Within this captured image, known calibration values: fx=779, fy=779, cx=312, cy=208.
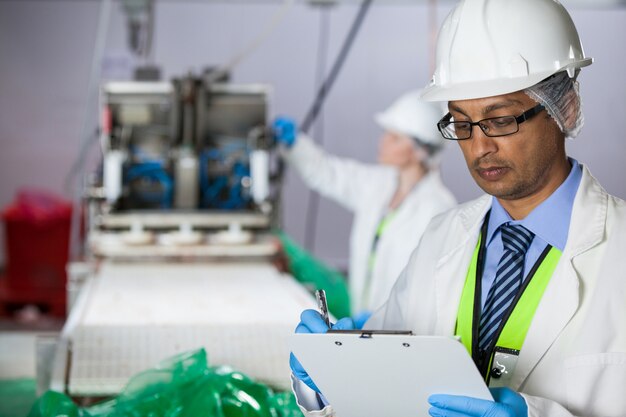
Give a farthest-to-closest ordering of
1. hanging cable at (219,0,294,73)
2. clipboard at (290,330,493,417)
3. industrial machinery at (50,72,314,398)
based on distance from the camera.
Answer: hanging cable at (219,0,294,73)
industrial machinery at (50,72,314,398)
clipboard at (290,330,493,417)

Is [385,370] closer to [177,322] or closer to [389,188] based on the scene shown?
[177,322]

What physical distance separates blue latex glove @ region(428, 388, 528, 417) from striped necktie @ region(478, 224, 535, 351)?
19cm

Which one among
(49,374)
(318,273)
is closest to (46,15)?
(318,273)

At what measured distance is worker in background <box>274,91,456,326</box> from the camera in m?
3.48

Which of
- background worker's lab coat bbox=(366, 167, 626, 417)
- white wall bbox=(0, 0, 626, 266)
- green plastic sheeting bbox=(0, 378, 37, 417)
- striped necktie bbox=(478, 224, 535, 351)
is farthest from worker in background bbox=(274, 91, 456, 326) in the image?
white wall bbox=(0, 0, 626, 266)

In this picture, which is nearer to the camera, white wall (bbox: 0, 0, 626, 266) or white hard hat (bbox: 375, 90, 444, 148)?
white hard hat (bbox: 375, 90, 444, 148)

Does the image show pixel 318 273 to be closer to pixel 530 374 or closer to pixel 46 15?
pixel 530 374

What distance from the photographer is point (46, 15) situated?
19.8ft

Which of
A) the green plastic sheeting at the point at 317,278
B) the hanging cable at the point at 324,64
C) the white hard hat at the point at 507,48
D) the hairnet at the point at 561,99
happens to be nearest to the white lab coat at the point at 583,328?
the hairnet at the point at 561,99

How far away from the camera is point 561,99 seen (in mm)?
1438

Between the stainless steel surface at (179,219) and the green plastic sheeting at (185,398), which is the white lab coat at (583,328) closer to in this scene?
the green plastic sheeting at (185,398)

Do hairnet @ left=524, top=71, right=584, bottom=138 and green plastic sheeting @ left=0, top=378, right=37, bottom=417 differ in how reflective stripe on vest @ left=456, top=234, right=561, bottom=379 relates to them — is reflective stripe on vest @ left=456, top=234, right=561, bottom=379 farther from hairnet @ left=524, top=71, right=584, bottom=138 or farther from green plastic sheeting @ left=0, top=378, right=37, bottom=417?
green plastic sheeting @ left=0, top=378, right=37, bottom=417

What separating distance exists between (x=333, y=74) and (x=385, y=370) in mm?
5241

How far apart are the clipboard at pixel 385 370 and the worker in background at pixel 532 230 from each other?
0.04 m
